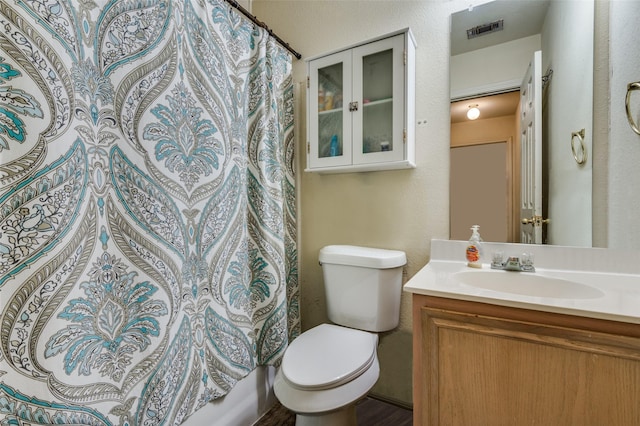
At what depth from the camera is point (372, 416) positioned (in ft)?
4.69

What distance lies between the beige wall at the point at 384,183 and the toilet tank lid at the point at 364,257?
9 cm

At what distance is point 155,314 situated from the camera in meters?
0.96

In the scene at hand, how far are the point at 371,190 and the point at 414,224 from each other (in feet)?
0.93

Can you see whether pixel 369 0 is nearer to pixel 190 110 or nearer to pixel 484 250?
pixel 190 110

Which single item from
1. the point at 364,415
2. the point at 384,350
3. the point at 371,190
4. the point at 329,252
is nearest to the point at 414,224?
the point at 371,190

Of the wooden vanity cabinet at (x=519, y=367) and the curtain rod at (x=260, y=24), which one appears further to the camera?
the curtain rod at (x=260, y=24)

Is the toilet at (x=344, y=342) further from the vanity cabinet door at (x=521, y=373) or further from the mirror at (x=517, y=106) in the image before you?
the mirror at (x=517, y=106)

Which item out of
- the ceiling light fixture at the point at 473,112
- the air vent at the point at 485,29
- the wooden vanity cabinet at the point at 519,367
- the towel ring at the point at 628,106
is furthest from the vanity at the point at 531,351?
the air vent at the point at 485,29

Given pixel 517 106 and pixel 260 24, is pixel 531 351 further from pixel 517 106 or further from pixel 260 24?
pixel 260 24

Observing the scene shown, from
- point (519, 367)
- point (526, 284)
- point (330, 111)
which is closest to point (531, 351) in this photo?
point (519, 367)

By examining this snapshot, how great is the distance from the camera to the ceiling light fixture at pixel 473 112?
1294 mm

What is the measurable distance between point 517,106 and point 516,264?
2.18 ft

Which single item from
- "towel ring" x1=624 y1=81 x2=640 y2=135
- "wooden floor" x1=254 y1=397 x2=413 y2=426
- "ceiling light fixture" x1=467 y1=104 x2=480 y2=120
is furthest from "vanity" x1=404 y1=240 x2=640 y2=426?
Result: "ceiling light fixture" x1=467 y1=104 x2=480 y2=120

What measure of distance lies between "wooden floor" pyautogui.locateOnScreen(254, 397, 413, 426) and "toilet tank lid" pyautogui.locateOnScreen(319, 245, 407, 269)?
75cm
